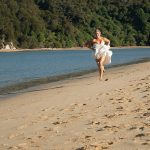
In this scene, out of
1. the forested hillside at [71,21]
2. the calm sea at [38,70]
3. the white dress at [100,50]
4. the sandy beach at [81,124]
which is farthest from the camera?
the forested hillside at [71,21]

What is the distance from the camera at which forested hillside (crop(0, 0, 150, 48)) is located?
12412cm

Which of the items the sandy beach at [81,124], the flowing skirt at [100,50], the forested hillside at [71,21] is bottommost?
the forested hillside at [71,21]

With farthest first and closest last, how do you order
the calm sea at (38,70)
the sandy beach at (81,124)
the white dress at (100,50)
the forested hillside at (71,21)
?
the forested hillside at (71,21), the calm sea at (38,70), the white dress at (100,50), the sandy beach at (81,124)

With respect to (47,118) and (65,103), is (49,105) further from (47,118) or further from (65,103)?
(47,118)

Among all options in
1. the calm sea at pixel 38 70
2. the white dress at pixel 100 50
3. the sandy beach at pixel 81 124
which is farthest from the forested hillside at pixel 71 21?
the sandy beach at pixel 81 124

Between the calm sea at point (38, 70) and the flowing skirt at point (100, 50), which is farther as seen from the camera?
the calm sea at point (38, 70)

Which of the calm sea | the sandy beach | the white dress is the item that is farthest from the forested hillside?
the sandy beach

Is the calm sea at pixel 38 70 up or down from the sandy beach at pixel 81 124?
down

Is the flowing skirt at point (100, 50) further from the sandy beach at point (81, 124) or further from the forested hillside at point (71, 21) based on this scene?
the forested hillside at point (71, 21)

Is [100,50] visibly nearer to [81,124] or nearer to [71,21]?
[81,124]

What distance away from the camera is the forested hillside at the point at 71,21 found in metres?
124

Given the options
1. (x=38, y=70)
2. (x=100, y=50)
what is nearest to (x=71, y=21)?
(x=38, y=70)

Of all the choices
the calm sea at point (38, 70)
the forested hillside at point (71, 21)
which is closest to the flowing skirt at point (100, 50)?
the calm sea at point (38, 70)

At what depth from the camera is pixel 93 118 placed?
7.81m
